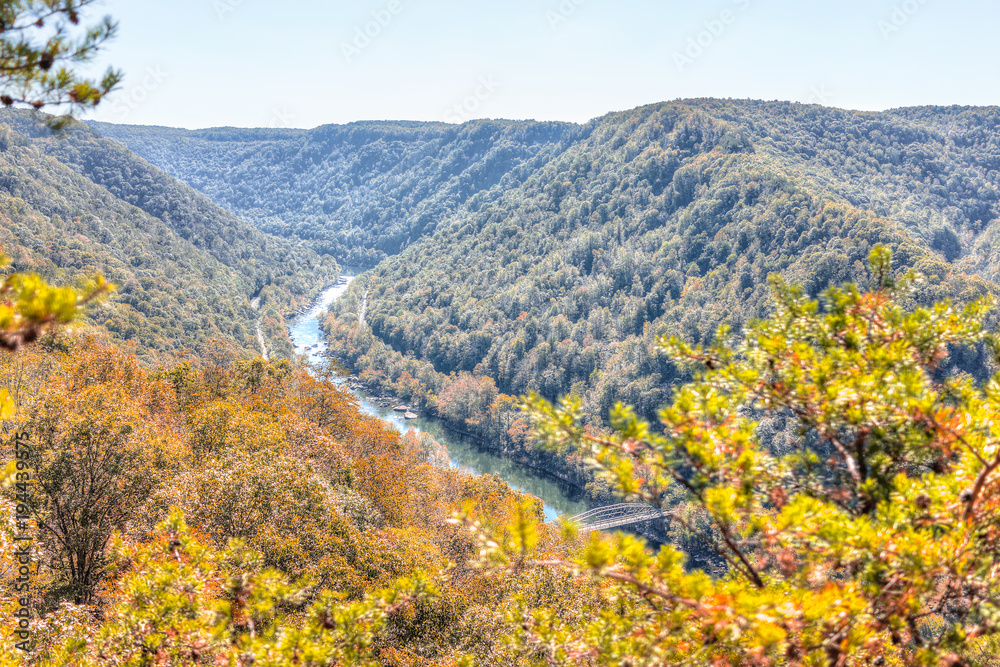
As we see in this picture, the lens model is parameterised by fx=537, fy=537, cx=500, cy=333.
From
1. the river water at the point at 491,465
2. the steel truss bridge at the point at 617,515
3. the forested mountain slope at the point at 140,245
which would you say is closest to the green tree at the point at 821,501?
the river water at the point at 491,465

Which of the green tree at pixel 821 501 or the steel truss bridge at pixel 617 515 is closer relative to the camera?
the green tree at pixel 821 501

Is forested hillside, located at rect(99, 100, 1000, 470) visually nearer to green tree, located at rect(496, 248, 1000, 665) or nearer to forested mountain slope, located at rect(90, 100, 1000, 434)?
forested mountain slope, located at rect(90, 100, 1000, 434)

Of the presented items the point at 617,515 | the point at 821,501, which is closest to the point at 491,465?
the point at 617,515

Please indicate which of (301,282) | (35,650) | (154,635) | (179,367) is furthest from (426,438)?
(301,282)

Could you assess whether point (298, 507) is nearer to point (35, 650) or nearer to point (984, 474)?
point (35, 650)

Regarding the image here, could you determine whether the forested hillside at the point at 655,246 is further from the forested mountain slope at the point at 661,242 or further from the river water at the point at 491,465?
the river water at the point at 491,465
